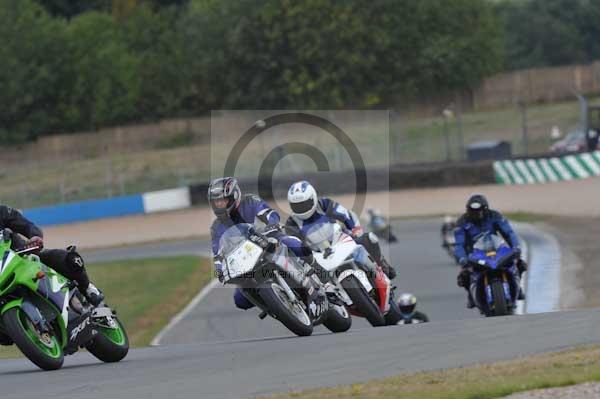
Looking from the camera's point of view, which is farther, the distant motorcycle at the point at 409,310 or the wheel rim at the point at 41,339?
the distant motorcycle at the point at 409,310

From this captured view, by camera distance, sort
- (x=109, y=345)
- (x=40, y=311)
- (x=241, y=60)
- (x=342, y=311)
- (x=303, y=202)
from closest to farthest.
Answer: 1. (x=40, y=311)
2. (x=109, y=345)
3. (x=342, y=311)
4. (x=303, y=202)
5. (x=241, y=60)

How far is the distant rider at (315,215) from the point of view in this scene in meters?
13.3

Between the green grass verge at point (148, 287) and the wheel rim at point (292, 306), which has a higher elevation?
the wheel rim at point (292, 306)

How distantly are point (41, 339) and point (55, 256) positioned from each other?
0.95 metres

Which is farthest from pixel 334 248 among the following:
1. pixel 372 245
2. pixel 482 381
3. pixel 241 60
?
pixel 241 60

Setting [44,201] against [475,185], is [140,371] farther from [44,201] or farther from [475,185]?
[44,201]

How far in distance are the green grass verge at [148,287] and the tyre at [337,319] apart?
8552mm

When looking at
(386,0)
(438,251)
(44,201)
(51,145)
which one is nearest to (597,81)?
(386,0)

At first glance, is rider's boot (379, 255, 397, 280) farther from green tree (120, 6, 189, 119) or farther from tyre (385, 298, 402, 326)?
green tree (120, 6, 189, 119)

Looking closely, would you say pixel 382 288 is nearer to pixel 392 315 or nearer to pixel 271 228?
pixel 392 315

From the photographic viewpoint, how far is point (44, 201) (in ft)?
142

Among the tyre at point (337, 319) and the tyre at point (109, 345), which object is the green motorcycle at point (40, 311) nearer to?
the tyre at point (109, 345)

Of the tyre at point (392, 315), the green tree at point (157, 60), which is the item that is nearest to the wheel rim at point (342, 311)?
the tyre at point (392, 315)

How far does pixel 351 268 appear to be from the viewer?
13.0 metres
